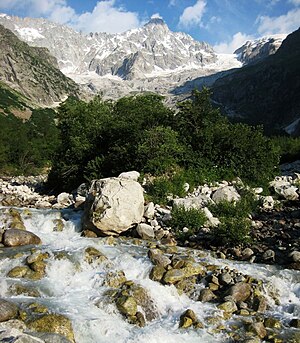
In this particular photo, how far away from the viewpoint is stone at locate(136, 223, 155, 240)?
20203 millimetres

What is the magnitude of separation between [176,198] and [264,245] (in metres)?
7.64

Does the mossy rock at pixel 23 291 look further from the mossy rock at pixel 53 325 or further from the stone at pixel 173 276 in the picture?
the stone at pixel 173 276

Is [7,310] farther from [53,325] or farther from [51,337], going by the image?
[51,337]

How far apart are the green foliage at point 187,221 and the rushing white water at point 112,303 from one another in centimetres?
337

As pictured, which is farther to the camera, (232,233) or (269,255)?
(232,233)

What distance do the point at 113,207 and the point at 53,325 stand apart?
9497mm

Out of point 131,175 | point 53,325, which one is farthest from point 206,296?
point 131,175

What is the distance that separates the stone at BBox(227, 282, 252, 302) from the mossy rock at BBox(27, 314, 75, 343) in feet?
20.1

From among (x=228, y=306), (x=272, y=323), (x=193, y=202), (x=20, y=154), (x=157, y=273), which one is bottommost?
(x=272, y=323)

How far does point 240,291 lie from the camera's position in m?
13.9

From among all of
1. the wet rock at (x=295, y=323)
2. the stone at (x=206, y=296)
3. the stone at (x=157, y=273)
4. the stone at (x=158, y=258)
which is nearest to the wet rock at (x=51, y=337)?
the stone at (x=157, y=273)

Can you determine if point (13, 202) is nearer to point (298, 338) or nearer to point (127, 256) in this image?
point (127, 256)

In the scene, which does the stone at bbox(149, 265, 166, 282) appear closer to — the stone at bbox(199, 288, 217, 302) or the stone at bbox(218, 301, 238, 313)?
the stone at bbox(199, 288, 217, 302)

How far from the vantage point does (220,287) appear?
574 inches
